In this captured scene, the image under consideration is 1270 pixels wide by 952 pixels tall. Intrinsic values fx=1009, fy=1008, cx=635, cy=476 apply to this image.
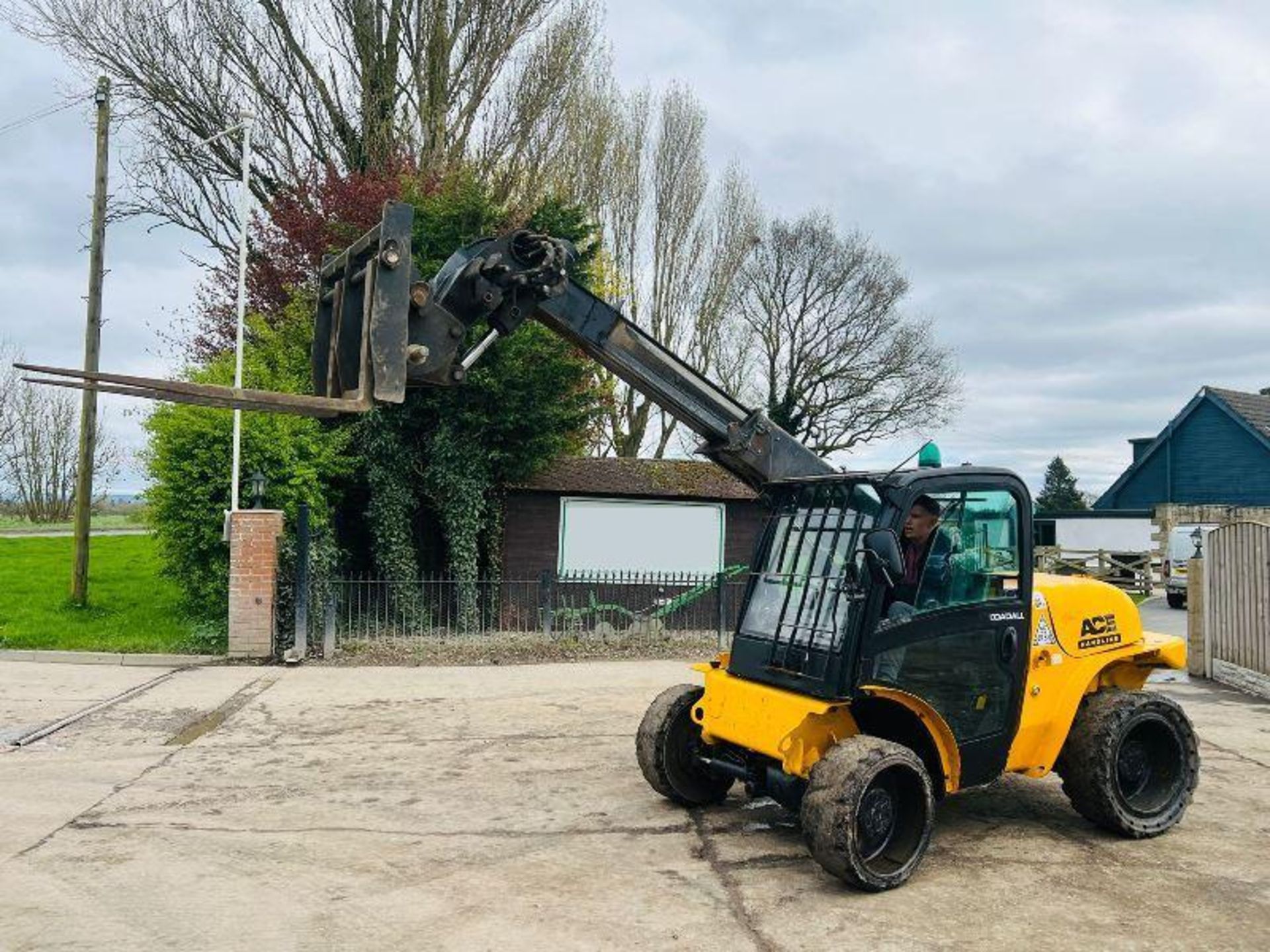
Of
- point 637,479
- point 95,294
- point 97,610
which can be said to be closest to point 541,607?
point 637,479

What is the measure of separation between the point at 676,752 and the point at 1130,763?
2.85m

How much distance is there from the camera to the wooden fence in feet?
91.2

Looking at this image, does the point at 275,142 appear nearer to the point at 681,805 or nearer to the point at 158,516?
the point at 158,516

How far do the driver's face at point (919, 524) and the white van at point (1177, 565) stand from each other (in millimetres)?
19692

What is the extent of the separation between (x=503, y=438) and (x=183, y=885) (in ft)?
34.9

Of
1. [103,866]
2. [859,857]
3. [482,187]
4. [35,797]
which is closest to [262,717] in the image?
[35,797]

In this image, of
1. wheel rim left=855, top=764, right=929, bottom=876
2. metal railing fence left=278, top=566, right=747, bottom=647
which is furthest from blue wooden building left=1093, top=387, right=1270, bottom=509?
wheel rim left=855, top=764, right=929, bottom=876

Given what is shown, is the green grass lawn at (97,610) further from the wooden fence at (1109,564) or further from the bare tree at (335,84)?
the wooden fence at (1109,564)

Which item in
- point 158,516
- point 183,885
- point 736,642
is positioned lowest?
point 183,885

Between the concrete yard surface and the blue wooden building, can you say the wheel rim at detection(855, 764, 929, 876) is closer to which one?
the concrete yard surface

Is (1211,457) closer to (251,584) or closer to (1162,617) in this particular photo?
(1162,617)

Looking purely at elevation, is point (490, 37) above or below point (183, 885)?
above

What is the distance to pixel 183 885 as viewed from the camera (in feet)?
16.8

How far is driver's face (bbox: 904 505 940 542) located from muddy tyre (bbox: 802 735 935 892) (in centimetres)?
115
